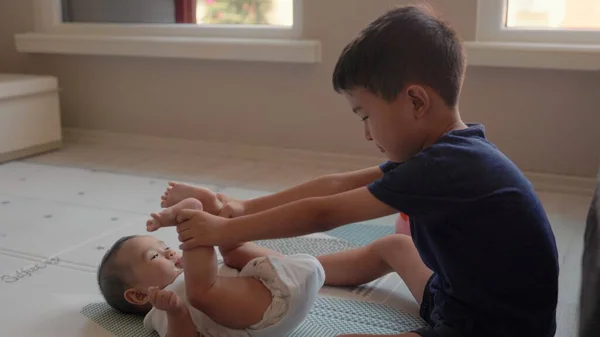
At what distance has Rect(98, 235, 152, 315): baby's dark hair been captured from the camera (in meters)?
1.11

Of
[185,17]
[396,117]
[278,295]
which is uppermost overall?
[185,17]

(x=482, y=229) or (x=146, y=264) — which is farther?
(x=146, y=264)

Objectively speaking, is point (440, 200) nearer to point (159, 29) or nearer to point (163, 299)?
point (163, 299)

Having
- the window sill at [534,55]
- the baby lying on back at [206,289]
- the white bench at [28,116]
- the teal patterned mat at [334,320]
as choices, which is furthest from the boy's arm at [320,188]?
the white bench at [28,116]

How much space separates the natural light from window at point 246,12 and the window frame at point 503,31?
66 centimetres

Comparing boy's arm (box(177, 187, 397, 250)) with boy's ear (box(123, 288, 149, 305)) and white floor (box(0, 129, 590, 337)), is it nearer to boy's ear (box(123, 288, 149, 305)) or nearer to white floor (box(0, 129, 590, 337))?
boy's ear (box(123, 288, 149, 305))

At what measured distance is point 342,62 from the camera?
942 millimetres

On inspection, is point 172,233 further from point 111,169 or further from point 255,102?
point 255,102

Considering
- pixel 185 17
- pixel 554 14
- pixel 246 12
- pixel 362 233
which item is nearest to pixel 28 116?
pixel 185 17

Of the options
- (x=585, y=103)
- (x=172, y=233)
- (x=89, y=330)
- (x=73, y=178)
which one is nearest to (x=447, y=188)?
(x=89, y=330)

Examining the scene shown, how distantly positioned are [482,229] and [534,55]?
48.6 inches

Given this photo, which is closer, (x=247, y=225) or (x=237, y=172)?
(x=247, y=225)

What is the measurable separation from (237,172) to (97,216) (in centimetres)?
60

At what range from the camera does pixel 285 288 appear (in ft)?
3.34
